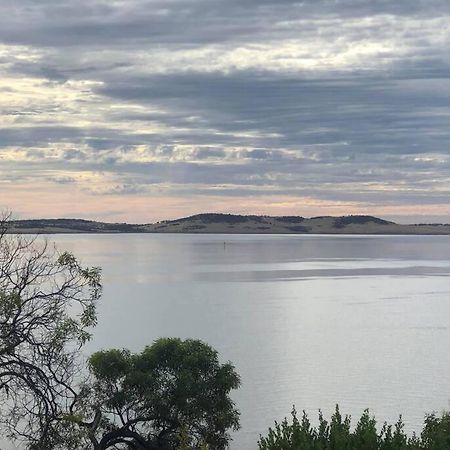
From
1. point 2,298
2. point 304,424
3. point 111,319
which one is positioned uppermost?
point 2,298

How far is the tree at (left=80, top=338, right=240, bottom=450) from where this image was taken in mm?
43281

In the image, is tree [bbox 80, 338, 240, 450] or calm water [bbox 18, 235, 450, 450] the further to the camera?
calm water [bbox 18, 235, 450, 450]

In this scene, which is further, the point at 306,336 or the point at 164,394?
Result: the point at 306,336

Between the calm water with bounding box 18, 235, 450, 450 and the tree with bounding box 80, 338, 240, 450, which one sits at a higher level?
the tree with bounding box 80, 338, 240, 450

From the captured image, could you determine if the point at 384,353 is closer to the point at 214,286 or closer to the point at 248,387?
the point at 248,387

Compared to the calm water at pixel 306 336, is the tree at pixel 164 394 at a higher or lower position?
higher

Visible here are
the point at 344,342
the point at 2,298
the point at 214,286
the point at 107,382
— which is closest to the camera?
the point at 2,298

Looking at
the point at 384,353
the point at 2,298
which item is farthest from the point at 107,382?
the point at 384,353

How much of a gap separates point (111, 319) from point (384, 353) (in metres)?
43.0

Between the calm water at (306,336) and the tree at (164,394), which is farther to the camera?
the calm water at (306,336)

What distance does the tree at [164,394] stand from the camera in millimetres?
43281

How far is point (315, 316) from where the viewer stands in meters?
134

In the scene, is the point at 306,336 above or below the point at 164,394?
below

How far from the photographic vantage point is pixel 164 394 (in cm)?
4422
